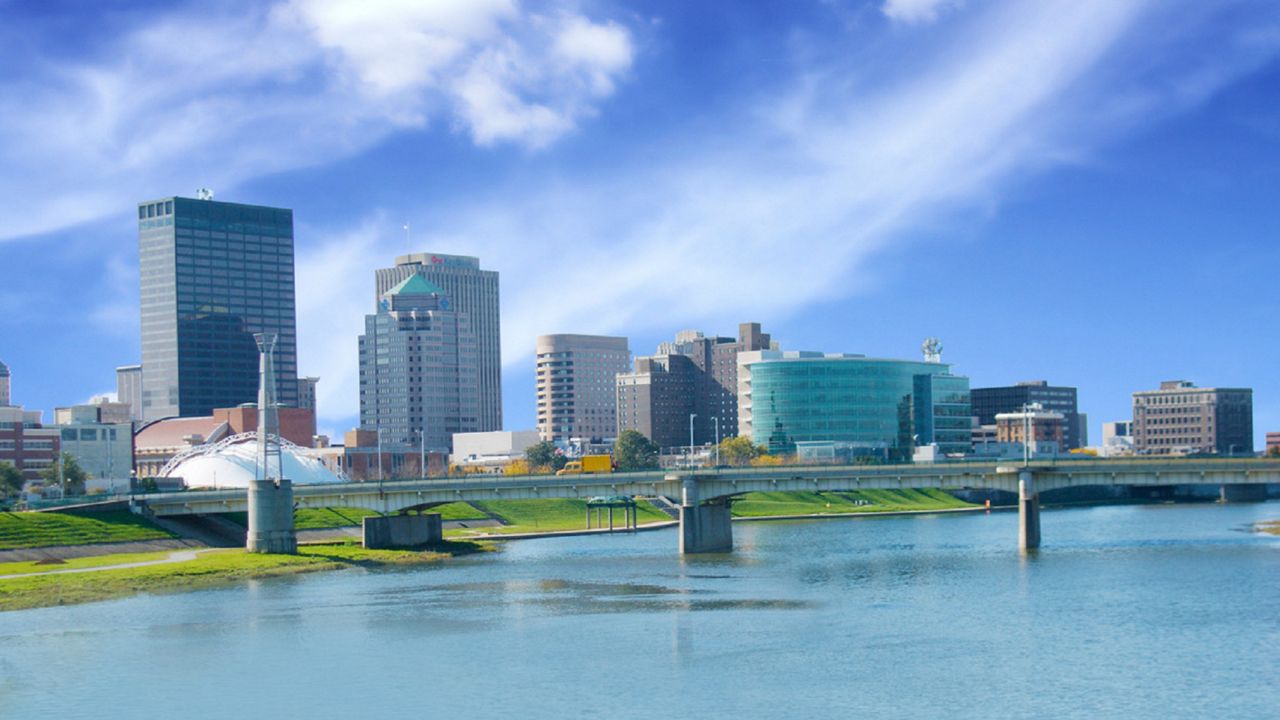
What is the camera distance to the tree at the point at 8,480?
179 metres

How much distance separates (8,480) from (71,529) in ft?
151

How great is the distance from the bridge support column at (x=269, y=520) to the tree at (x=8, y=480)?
5454 cm

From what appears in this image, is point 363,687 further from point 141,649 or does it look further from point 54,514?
point 54,514

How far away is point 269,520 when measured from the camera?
139375mm

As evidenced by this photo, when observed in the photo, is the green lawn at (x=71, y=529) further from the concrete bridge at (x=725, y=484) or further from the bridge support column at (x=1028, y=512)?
the bridge support column at (x=1028, y=512)

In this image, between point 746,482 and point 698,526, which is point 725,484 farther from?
point 698,526

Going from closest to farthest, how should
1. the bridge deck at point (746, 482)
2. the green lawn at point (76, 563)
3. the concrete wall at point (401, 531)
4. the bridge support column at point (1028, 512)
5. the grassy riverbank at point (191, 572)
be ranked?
the grassy riverbank at point (191, 572) → the green lawn at point (76, 563) → the bridge deck at point (746, 482) → the bridge support column at point (1028, 512) → the concrete wall at point (401, 531)

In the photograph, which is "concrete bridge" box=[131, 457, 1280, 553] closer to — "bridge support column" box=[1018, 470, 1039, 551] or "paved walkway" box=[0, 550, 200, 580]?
"bridge support column" box=[1018, 470, 1039, 551]

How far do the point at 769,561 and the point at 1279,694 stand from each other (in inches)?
2777

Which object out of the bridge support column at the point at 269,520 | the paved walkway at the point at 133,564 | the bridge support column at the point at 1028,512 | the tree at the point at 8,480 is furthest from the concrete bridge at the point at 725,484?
the tree at the point at 8,480

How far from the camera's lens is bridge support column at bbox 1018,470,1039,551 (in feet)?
452

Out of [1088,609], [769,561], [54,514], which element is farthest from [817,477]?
[54,514]

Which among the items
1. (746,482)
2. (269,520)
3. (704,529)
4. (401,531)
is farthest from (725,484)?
(269,520)

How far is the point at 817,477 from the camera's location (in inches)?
5650
